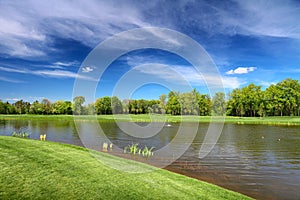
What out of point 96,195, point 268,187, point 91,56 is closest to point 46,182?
point 96,195

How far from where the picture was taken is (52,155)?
1020 cm

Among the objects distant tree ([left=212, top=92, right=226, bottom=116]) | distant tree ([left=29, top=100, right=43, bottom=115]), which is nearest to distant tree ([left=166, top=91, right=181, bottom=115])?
distant tree ([left=212, top=92, right=226, bottom=116])

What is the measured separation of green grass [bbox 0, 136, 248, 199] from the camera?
668 centimetres

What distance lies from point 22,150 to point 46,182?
3.94 meters

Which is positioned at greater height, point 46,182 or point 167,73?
point 167,73

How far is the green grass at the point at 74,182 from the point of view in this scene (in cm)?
668

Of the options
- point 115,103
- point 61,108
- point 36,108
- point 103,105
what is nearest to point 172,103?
point 103,105

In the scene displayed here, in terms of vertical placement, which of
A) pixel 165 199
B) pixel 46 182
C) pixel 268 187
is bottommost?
pixel 268 187

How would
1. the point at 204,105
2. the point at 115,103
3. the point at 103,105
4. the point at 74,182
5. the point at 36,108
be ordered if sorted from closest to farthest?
the point at 74,182
the point at 115,103
the point at 103,105
the point at 204,105
the point at 36,108

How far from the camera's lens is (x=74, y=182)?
7.45 meters

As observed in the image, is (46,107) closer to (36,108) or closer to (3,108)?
(36,108)

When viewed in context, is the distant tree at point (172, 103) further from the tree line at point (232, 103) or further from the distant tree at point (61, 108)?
the distant tree at point (61, 108)

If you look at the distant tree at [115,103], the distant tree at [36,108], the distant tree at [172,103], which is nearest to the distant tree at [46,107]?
the distant tree at [36,108]

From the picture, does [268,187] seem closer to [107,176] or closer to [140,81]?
[107,176]
